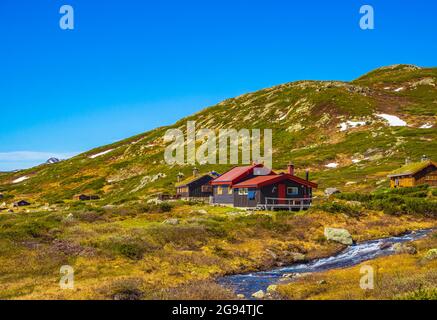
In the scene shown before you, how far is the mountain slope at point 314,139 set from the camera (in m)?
104

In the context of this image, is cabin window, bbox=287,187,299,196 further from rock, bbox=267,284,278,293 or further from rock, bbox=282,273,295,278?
rock, bbox=267,284,278,293

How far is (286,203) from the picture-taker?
60.3 metres

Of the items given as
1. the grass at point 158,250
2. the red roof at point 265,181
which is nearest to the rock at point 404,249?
the grass at point 158,250

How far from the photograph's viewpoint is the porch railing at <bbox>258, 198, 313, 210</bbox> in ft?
187

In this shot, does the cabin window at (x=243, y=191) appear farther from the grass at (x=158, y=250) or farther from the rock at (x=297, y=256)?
the rock at (x=297, y=256)

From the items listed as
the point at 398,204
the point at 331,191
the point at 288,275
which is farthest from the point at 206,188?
the point at 288,275

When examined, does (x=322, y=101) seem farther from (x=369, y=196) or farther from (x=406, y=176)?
(x=369, y=196)

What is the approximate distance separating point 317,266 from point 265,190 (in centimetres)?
2712

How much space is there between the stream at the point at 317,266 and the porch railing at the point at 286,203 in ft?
54.2

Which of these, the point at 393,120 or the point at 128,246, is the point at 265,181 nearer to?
the point at 128,246

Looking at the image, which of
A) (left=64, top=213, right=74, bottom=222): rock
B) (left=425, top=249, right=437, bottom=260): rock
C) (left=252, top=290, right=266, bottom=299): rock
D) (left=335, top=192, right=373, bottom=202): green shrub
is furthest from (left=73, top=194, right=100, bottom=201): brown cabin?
(left=425, top=249, right=437, bottom=260): rock

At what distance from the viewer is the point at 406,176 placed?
76375 mm
